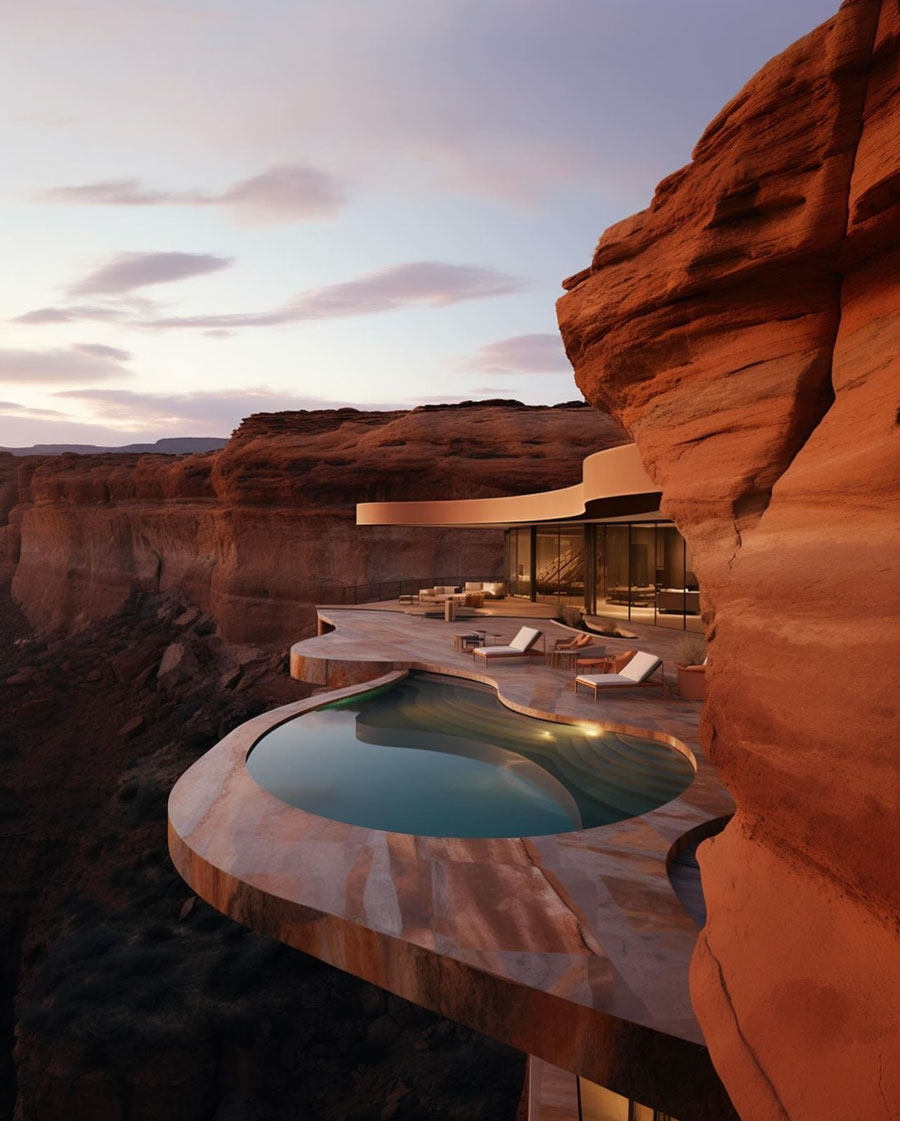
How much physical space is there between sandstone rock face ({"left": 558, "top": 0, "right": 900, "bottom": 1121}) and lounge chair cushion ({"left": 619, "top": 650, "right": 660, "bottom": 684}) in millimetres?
8412

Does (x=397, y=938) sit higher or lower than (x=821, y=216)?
lower

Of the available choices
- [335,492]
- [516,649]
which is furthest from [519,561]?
[516,649]

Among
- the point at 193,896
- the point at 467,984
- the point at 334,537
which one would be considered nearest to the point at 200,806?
the point at 467,984

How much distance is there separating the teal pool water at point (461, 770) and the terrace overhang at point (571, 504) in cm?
473

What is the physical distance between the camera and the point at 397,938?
5039mm

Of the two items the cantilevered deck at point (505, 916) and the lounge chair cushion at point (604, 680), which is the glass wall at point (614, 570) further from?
the cantilevered deck at point (505, 916)

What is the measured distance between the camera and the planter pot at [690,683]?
11.9 m

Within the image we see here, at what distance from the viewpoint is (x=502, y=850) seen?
6.49m

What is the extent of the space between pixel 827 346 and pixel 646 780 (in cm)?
665

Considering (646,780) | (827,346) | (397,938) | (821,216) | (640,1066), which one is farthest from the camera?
(646,780)

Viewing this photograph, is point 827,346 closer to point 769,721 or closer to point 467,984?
point 769,721

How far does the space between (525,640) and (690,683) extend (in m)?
4.49

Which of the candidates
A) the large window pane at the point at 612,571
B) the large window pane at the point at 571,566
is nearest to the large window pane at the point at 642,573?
the large window pane at the point at 612,571

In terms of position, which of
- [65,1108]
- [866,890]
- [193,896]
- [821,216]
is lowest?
[65,1108]
